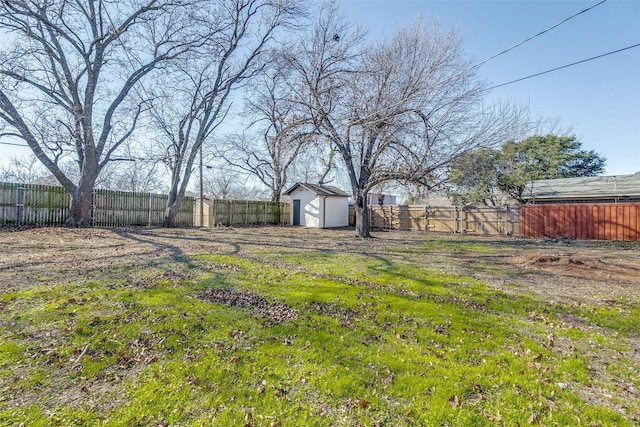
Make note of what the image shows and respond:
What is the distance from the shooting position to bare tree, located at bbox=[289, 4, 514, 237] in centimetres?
960

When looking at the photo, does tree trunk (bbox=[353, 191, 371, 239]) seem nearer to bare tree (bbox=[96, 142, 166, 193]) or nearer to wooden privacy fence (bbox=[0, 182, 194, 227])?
wooden privacy fence (bbox=[0, 182, 194, 227])

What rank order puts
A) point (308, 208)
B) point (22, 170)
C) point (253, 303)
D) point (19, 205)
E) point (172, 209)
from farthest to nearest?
point (22, 170) → point (308, 208) → point (172, 209) → point (19, 205) → point (253, 303)

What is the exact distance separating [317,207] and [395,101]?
1168cm

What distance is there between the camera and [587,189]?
1762 cm

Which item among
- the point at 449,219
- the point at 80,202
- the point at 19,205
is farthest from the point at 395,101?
the point at 19,205

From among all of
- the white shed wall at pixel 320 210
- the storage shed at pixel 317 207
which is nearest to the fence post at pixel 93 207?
the storage shed at pixel 317 207

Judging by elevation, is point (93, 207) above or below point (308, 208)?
below

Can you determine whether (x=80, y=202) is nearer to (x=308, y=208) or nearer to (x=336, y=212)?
(x=308, y=208)

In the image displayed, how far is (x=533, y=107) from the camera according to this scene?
973 cm

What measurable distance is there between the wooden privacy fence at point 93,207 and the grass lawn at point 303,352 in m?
8.52

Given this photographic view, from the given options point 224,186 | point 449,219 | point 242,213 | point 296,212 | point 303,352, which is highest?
point 224,186

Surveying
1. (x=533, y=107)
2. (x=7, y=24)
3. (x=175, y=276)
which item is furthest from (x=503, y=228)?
(x=7, y=24)

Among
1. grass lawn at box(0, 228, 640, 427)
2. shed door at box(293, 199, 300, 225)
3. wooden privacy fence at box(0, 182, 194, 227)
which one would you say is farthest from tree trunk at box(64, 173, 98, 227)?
shed door at box(293, 199, 300, 225)

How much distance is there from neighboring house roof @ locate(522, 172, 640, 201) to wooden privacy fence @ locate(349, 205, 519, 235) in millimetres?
3772
